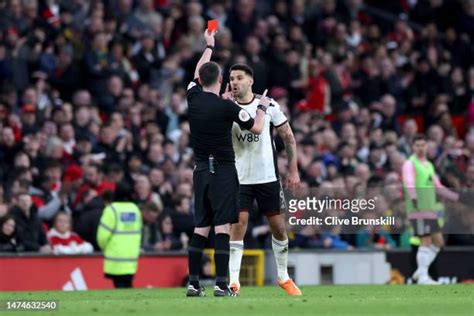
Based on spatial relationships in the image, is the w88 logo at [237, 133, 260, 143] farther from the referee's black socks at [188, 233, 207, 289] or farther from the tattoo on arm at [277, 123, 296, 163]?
the referee's black socks at [188, 233, 207, 289]

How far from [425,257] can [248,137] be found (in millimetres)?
5751

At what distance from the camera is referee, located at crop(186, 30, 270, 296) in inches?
598

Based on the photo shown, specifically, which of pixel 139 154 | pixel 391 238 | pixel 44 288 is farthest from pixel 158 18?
pixel 44 288

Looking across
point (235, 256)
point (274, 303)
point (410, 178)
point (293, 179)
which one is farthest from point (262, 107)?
point (410, 178)

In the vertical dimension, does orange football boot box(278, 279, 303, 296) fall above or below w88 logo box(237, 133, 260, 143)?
below

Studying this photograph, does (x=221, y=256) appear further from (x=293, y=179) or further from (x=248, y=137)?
(x=248, y=137)

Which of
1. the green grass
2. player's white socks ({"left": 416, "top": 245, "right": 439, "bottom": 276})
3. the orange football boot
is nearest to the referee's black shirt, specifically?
the green grass

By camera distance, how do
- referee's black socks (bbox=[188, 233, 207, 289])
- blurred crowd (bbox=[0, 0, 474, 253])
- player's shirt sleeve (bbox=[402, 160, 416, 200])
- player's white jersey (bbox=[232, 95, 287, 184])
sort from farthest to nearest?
blurred crowd (bbox=[0, 0, 474, 253])
player's shirt sleeve (bbox=[402, 160, 416, 200])
player's white jersey (bbox=[232, 95, 287, 184])
referee's black socks (bbox=[188, 233, 207, 289])

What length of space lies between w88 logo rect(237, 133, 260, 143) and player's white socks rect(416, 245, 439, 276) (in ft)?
18.4

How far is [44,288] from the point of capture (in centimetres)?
2080

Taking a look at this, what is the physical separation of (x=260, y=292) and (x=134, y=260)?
3.45m

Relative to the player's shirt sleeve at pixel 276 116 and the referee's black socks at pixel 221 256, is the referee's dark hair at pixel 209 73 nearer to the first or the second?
the player's shirt sleeve at pixel 276 116

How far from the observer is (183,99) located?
2652 centimetres

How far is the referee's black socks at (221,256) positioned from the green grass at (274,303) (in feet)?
1.04
